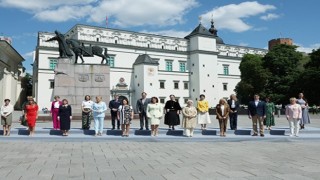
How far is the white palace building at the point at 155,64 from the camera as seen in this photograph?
5481cm

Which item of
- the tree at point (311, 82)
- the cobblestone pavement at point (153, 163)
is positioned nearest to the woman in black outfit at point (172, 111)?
the cobblestone pavement at point (153, 163)

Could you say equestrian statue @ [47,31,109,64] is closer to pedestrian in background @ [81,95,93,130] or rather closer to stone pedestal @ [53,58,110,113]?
stone pedestal @ [53,58,110,113]

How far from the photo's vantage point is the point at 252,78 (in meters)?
52.0

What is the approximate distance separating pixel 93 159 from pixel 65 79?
13.9 meters

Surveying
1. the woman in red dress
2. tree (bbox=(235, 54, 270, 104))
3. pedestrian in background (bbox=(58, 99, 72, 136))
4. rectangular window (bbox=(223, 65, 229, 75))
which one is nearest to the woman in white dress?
pedestrian in background (bbox=(58, 99, 72, 136))

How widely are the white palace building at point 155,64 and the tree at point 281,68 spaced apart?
61.4ft

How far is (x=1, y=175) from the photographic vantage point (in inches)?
254

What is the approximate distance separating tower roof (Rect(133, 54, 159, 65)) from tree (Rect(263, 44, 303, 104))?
19.7 meters

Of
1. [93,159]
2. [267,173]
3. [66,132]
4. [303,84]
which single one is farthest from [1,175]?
[303,84]

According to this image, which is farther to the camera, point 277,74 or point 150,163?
point 277,74

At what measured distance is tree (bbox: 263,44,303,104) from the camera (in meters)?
44.1

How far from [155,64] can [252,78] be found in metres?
17.3

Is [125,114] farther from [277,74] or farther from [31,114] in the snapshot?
[277,74]

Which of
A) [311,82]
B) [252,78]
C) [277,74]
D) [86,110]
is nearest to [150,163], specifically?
[86,110]
